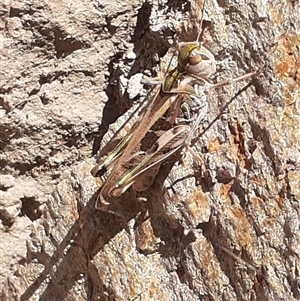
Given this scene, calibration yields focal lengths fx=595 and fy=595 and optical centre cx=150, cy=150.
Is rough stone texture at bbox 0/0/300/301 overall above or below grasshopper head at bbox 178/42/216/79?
below

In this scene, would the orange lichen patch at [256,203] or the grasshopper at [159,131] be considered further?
the grasshopper at [159,131]

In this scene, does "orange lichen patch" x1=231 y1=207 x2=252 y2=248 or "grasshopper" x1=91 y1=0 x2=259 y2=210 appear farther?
"grasshopper" x1=91 y1=0 x2=259 y2=210

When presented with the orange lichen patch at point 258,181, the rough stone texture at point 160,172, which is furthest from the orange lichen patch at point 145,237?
the orange lichen patch at point 258,181

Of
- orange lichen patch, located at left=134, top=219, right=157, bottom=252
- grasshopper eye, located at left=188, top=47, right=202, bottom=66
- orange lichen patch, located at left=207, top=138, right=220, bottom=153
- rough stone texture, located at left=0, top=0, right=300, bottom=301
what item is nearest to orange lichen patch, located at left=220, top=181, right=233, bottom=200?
rough stone texture, located at left=0, top=0, right=300, bottom=301

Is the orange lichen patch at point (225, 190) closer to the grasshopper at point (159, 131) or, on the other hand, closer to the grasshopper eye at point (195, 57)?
the grasshopper at point (159, 131)

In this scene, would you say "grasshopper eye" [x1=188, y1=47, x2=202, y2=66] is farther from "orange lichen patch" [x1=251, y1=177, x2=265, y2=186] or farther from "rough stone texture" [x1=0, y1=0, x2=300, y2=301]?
"orange lichen patch" [x1=251, y1=177, x2=265, y2=186]

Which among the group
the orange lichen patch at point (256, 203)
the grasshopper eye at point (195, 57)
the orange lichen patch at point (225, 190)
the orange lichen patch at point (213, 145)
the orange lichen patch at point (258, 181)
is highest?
the grasshopper eye at point (195, 57)

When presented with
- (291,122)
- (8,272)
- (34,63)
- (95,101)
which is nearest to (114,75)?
(95,101)

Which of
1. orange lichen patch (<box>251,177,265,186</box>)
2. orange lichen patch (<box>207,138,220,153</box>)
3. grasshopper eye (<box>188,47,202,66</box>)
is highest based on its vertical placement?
grasshopper eye (<box>188,47,202,66</box>)
